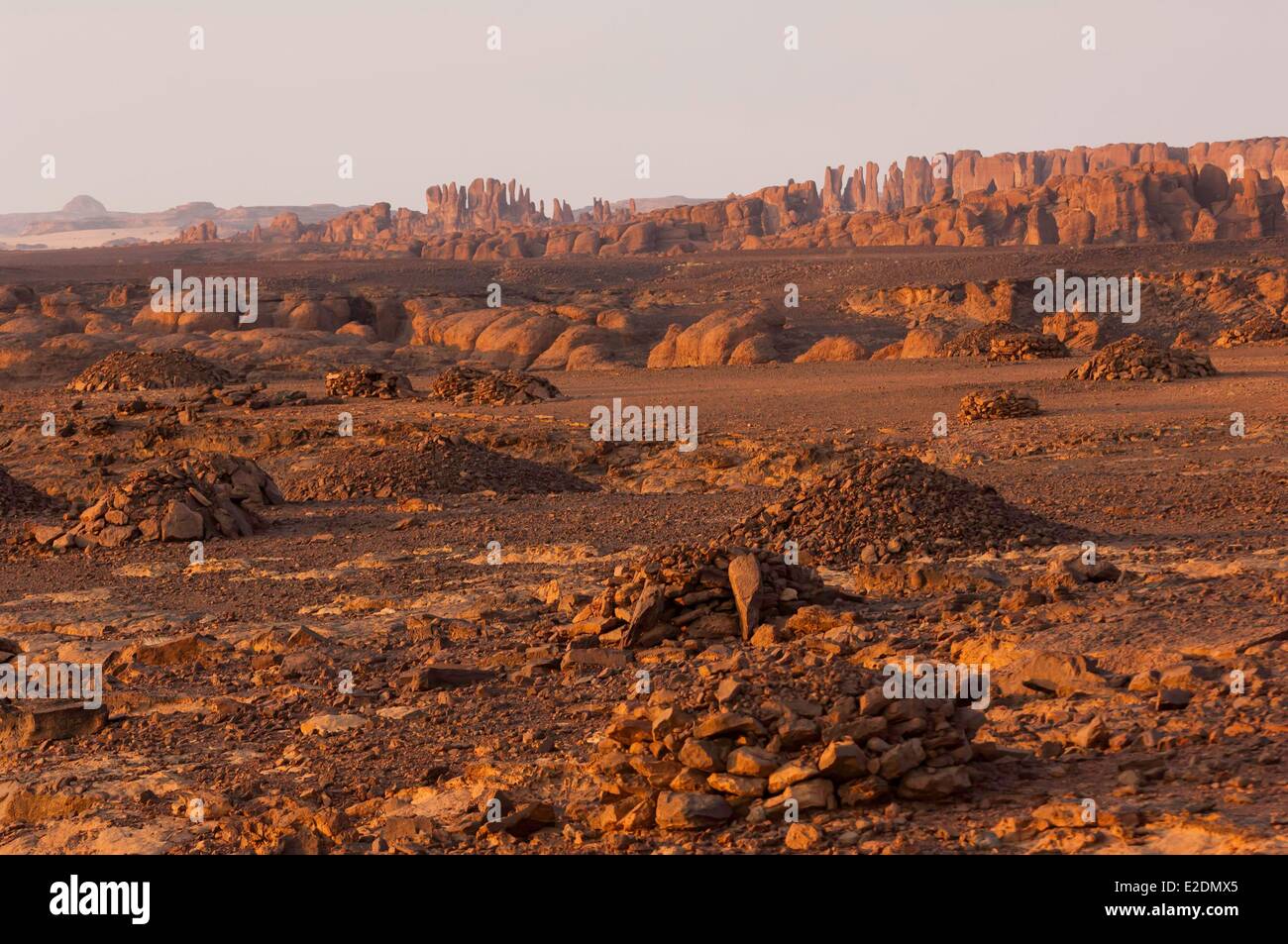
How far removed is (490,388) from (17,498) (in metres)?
11.5

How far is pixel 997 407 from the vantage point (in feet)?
74.5

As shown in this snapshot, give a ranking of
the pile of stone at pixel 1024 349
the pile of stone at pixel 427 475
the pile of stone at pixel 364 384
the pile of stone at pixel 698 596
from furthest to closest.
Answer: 1. the pile of stone at pixel 1024 349
2. the pile of stone at pixel 364 384
3. the pile of stone at pixel 427 475
4. the pile of stone at pixel 698 596

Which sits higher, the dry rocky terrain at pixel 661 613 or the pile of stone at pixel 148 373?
the pile of stone at pixel 148 373

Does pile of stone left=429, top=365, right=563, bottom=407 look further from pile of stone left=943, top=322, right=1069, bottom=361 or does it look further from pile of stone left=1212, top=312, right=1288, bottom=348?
pile of stone left=1212, top=312, right=1288, bottom=348

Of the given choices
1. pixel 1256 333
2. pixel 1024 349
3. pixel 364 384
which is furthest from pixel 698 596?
pixel 1256 333

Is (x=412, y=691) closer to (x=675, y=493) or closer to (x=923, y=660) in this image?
(x=923, y=660)

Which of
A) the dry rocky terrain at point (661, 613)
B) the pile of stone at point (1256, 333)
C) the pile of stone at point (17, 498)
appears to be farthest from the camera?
the pile of stone at point (1256, 333)

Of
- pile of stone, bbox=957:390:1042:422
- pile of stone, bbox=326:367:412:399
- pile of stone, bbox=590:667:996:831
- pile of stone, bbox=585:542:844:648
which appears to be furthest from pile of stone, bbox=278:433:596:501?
pile of stone, bbox=590:667:996:831

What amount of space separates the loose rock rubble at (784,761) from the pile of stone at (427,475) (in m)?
11.7

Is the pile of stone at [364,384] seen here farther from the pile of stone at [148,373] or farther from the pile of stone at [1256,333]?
the pile of stone at [1256,333]

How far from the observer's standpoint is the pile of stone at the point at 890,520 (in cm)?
1184

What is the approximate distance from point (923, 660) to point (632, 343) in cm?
3518

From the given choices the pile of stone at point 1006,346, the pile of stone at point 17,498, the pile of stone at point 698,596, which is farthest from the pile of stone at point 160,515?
the pile of stone at point 1006,346
